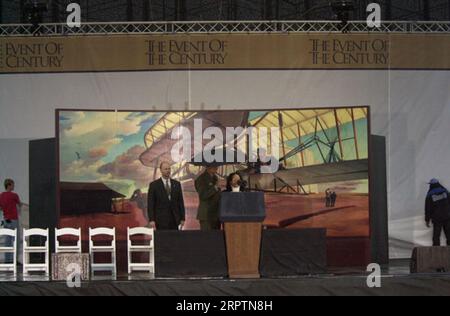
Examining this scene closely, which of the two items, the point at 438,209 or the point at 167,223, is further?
the point at 438,209

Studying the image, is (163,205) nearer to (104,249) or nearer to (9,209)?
(104,249)

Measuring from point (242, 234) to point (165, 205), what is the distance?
258 cm

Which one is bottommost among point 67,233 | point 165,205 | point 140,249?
point 140,249

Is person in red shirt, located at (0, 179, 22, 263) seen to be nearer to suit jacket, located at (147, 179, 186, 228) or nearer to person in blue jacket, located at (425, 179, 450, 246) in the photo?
suit jacket, located at (147, 179, 186, 228)

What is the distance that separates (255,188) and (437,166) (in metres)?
Result: 2.76

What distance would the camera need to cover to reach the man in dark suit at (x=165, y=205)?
37.8ft

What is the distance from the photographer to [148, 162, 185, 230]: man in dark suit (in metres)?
11.5

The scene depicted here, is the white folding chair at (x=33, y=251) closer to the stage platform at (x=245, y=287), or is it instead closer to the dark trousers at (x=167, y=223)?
the dark trousers at (x=167, y=223)

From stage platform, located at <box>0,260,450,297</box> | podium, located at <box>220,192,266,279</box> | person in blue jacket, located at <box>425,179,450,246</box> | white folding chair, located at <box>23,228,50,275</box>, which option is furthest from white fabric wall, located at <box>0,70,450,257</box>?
stage platform, located at <box>0,260,450,297</box>

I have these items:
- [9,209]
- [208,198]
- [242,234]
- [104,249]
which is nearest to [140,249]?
[104,249]

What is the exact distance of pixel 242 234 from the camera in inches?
363

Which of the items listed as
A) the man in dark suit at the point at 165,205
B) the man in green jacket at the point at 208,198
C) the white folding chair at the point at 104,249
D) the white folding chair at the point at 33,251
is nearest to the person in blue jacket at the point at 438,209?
the man in green jacket at the point at 208,198

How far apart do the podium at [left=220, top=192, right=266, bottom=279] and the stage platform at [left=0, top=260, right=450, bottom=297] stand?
0.79 m
